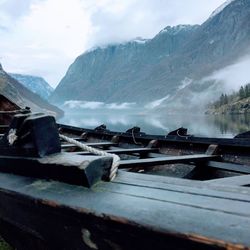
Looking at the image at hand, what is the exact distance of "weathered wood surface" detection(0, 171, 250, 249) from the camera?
1.96 meters

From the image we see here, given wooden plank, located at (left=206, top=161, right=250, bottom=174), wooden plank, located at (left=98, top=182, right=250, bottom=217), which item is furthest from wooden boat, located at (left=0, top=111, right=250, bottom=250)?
wooden plank, located at (left=206, top=161, right=250, bottom=174)

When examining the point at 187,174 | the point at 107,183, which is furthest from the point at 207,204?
the point at 187,174

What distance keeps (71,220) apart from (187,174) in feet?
11.9

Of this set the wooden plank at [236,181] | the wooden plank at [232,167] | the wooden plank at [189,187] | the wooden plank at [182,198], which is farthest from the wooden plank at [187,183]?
the wooden plank at [232,167]

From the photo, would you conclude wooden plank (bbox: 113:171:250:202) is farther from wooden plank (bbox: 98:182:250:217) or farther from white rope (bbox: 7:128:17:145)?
white rope (bbox: 7:128:17:145)

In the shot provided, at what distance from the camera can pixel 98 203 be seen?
2598 mm

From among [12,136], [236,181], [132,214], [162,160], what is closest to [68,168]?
[132,214]

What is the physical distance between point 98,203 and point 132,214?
15.3 inches

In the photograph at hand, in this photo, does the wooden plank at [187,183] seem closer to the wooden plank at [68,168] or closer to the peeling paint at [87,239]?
the wooden plank at [68,168]

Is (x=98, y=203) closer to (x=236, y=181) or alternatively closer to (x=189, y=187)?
(x=189, y=187)

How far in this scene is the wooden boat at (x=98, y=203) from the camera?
80.1 inches

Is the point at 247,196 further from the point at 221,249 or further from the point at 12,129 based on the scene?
the point at 12,129

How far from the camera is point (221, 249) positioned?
179cm

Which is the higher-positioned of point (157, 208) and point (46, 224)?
point (157, 208)
